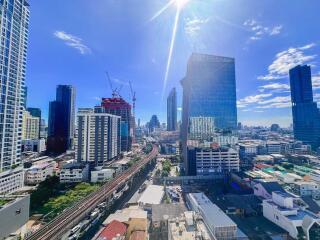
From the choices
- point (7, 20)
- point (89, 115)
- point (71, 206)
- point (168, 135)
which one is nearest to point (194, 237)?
point (71, 206)

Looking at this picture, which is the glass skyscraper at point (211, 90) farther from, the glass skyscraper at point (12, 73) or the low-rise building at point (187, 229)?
the low-rise building at point (187, 229)

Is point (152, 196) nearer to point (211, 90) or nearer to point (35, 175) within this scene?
point (35, 175)

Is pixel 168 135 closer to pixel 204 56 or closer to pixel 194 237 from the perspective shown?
pixel 204 56

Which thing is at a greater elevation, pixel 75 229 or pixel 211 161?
pixel 211 161

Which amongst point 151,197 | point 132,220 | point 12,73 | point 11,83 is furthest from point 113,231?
point 12,73

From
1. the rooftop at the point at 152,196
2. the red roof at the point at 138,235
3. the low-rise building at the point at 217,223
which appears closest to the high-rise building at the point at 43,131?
the rooftop at the point at 152,196

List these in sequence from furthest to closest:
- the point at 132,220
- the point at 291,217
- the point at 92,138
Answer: the point at 92,138 → the point at 132,220 → the point at 291,217
